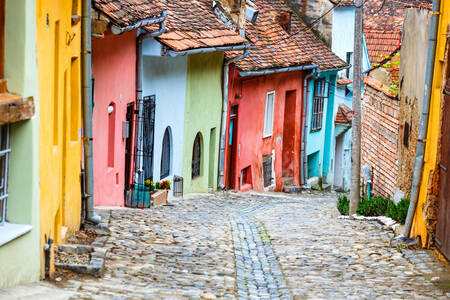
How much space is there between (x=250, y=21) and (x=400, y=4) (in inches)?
511

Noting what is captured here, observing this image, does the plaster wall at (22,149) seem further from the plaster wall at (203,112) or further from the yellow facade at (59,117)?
the plaster wall at (203,112)

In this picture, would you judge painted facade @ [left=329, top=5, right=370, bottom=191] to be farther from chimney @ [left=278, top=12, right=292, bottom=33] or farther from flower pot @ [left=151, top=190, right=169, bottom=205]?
flower pot @ [left=151, top=190, right=169, bottom=205]

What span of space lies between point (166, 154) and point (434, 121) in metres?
9.11

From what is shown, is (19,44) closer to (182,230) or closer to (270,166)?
(182,230)

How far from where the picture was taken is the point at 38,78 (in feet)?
25.1

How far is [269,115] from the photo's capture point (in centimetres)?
2692

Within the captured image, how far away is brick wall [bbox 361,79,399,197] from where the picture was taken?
18.0m

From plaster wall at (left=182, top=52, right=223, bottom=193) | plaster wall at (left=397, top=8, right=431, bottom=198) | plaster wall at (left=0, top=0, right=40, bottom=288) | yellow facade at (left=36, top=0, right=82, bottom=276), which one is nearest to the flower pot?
plaster wall at (left=182, top=52, right=223, bottom=193)

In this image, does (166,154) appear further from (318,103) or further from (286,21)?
(318,103)

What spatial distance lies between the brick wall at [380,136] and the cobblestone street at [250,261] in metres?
3.42

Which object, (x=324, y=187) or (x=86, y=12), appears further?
(x=324, y=187)

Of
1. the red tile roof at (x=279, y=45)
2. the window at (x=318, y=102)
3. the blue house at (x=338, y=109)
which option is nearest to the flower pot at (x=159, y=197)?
the red tile roof at (x=279, y=45)

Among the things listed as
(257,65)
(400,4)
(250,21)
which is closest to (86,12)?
(257,65)

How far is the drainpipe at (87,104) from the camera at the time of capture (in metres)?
10.9
